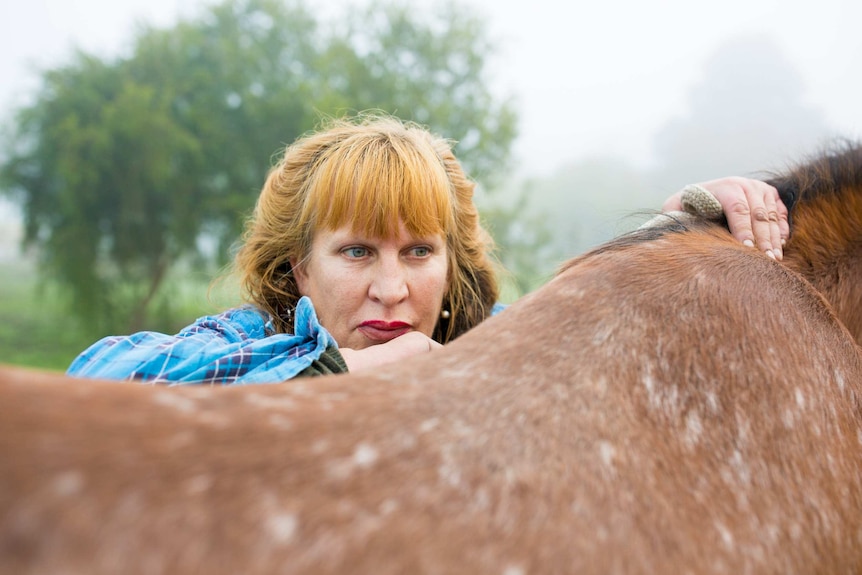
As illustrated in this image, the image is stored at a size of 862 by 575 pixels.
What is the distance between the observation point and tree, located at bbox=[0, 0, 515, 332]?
46.1 feet

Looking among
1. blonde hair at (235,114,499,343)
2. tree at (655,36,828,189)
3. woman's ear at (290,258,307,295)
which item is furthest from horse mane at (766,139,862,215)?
tree at (655,36,828,189)

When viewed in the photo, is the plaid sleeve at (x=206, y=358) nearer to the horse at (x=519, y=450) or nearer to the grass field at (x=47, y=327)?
the horse at (x=519, y=450)

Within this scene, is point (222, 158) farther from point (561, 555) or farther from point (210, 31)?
point (561, 555)

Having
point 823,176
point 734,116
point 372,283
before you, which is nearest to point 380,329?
point 372,283

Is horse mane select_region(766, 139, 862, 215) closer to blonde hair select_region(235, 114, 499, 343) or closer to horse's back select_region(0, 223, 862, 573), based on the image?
horse's back select_region(0, 223, 862, 573)

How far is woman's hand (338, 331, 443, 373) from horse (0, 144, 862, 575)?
18.2 inches

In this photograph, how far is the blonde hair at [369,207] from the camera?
1849 mm

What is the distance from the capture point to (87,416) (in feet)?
2.38

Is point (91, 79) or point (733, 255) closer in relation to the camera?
point (733, 255)

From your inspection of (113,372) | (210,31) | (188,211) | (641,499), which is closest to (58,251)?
(188,211)

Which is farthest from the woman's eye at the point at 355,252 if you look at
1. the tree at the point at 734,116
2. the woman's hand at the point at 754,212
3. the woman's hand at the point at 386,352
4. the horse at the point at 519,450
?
the tree at the point at 734,116

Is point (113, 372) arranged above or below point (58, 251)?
above

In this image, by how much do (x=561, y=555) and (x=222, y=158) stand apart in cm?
1589

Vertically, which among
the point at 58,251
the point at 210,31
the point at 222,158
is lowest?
the point at 58,251
